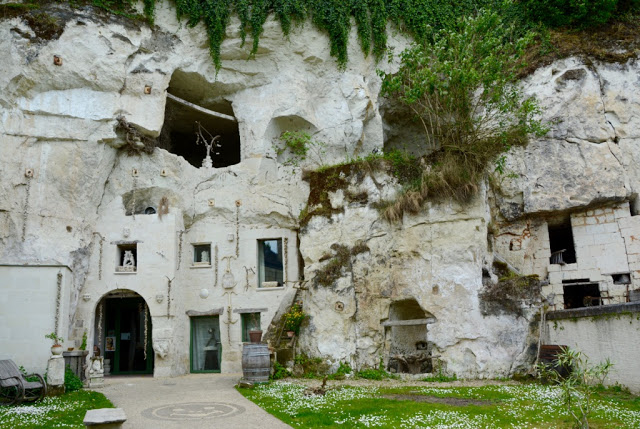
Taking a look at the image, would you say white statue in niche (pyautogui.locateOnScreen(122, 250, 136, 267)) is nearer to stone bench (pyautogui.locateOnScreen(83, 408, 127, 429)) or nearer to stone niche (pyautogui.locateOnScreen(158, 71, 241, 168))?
stone niche (pyautogui.locateOnScreen(158, 71, 241, 168))

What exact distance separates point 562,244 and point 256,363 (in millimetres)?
12584

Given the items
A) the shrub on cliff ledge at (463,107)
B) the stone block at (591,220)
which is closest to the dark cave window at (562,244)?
the stone block at (591,220)

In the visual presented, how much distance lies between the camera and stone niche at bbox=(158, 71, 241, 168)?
20719 mm

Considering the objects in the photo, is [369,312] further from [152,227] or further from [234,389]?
[152,227]

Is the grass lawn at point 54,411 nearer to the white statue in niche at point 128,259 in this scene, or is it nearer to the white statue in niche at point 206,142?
the white statue in niche at point 128,259

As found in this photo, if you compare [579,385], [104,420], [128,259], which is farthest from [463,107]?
[104,420]

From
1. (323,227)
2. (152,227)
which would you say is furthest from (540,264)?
(152,227)

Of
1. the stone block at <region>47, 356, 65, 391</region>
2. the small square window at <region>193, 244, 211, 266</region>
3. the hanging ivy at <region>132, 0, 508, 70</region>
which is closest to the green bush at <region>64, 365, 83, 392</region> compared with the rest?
the stone block at <region>47, 356, 65, 391</region>

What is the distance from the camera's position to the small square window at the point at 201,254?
64.4 feet

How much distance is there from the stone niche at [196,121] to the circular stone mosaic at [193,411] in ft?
36.1

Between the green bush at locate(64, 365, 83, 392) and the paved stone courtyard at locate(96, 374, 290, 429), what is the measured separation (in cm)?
71

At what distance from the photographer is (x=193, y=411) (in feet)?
34.0

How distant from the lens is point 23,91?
57.3ft

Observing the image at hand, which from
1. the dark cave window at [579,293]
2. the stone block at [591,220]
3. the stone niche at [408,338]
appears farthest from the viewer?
the stone block at [591,220]
